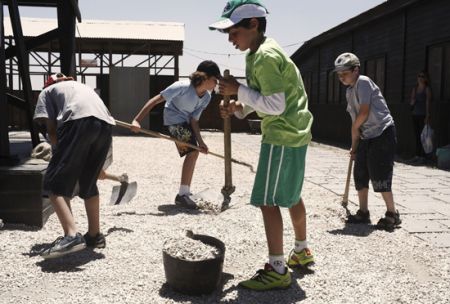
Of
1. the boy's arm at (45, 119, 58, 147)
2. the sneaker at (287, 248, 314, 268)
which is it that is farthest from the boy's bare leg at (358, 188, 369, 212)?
the boy's arm at (45, 119, 58, 147)

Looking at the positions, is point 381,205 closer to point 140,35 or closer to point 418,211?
point 418,211

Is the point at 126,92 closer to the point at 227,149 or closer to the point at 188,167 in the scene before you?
the point at 188,167

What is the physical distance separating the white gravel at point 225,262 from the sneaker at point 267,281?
0.16ft

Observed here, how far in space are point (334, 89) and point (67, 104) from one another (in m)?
15.8

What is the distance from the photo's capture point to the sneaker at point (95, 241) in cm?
413

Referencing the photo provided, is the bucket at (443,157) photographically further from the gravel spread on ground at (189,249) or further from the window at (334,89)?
the window at (334,89)

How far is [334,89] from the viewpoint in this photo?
736 inches

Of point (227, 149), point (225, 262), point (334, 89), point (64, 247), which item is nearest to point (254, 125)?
point (334, 89)

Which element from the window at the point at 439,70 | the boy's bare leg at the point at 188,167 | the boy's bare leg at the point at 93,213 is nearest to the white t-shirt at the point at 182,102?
the boy's bare leg at the point at 188,167

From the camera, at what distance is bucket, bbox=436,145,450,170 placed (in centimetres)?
975

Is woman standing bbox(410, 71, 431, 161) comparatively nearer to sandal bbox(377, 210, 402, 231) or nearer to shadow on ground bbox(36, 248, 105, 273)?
sandal bbox(377, 210, 402, 231)

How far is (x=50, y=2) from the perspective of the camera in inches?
346

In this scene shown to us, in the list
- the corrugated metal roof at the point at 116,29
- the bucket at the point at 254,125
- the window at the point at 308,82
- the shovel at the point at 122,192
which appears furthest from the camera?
the window at the point at 308,82

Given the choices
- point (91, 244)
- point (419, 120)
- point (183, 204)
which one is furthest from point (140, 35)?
point (91, 244)
